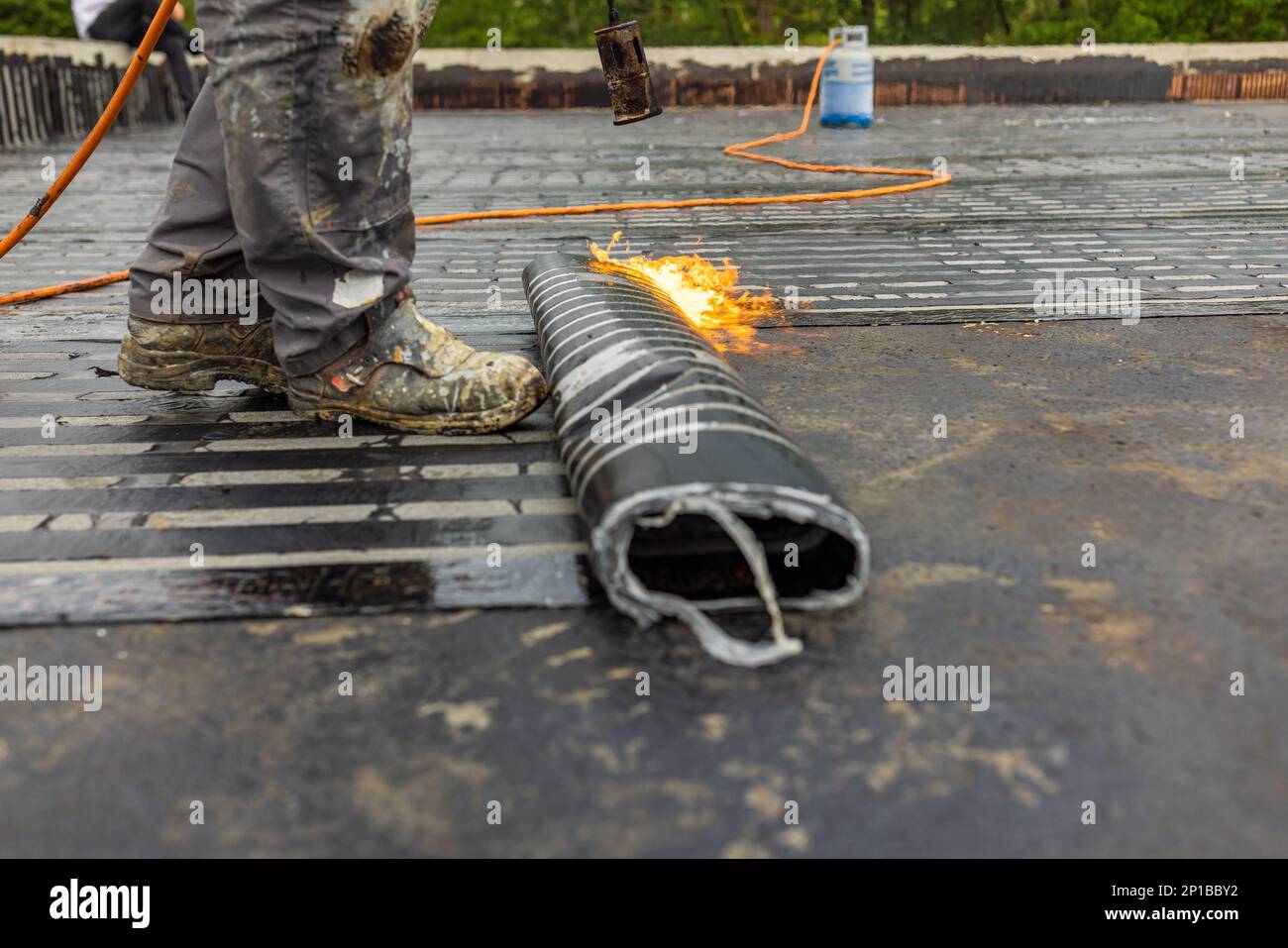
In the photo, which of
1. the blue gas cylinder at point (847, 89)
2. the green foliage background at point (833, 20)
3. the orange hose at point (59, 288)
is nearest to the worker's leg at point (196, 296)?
the orange hose at point (59, 288)

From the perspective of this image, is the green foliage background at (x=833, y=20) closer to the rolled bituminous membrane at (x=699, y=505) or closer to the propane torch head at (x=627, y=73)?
the propane torch head at (x=627, y=73)

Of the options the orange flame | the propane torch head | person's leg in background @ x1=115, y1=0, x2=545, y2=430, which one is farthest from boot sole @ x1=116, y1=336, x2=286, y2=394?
the propane torch head

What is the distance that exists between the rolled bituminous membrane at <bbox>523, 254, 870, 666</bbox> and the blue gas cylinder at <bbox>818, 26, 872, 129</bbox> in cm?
1055

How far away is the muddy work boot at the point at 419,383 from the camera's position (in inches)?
98.7

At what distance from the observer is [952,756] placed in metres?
1.38

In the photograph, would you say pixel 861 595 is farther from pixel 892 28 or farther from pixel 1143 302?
pixel 892 28

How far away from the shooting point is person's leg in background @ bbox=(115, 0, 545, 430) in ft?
7.16

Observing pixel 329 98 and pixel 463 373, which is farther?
pixel 463 373

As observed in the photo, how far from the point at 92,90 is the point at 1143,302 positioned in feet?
40.2

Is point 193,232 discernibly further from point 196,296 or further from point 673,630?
point 673,630

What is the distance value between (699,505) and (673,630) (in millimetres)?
194

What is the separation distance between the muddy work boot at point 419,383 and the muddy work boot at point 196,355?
0.31 m

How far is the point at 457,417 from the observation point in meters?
2.53
